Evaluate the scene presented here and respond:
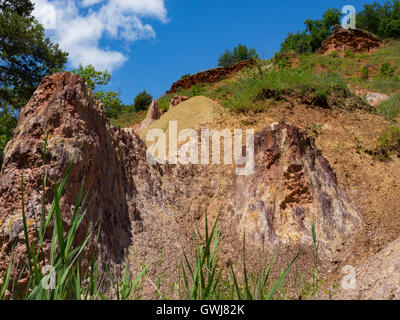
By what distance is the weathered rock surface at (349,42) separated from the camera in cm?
3116

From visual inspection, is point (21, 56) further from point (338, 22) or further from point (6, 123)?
point (338, 22)

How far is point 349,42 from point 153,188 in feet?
102

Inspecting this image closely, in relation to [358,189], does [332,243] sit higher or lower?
lower

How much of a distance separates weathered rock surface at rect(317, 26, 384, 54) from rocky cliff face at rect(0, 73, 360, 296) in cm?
2813

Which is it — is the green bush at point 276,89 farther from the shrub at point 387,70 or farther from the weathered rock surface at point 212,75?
the weathered rock surface at point 212,75

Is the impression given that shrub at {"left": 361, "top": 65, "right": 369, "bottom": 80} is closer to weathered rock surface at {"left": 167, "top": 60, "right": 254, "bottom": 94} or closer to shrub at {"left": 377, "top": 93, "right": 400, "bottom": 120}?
weathered rock surface at {"left": 167, "top": 60, "right": 254, "bottom": 94}

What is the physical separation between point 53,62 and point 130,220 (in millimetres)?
11657

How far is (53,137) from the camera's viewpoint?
3689mm

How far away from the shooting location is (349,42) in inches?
1237

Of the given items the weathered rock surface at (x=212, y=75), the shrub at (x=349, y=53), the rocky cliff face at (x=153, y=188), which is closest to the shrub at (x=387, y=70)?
the shrub at (x=349, y=53)

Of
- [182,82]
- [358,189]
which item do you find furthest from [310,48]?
[358,189]

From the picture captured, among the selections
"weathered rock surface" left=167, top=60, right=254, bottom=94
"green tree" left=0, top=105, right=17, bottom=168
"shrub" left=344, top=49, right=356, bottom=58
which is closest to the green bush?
"green tree" left=0, top=105, right=17, bottom=168
